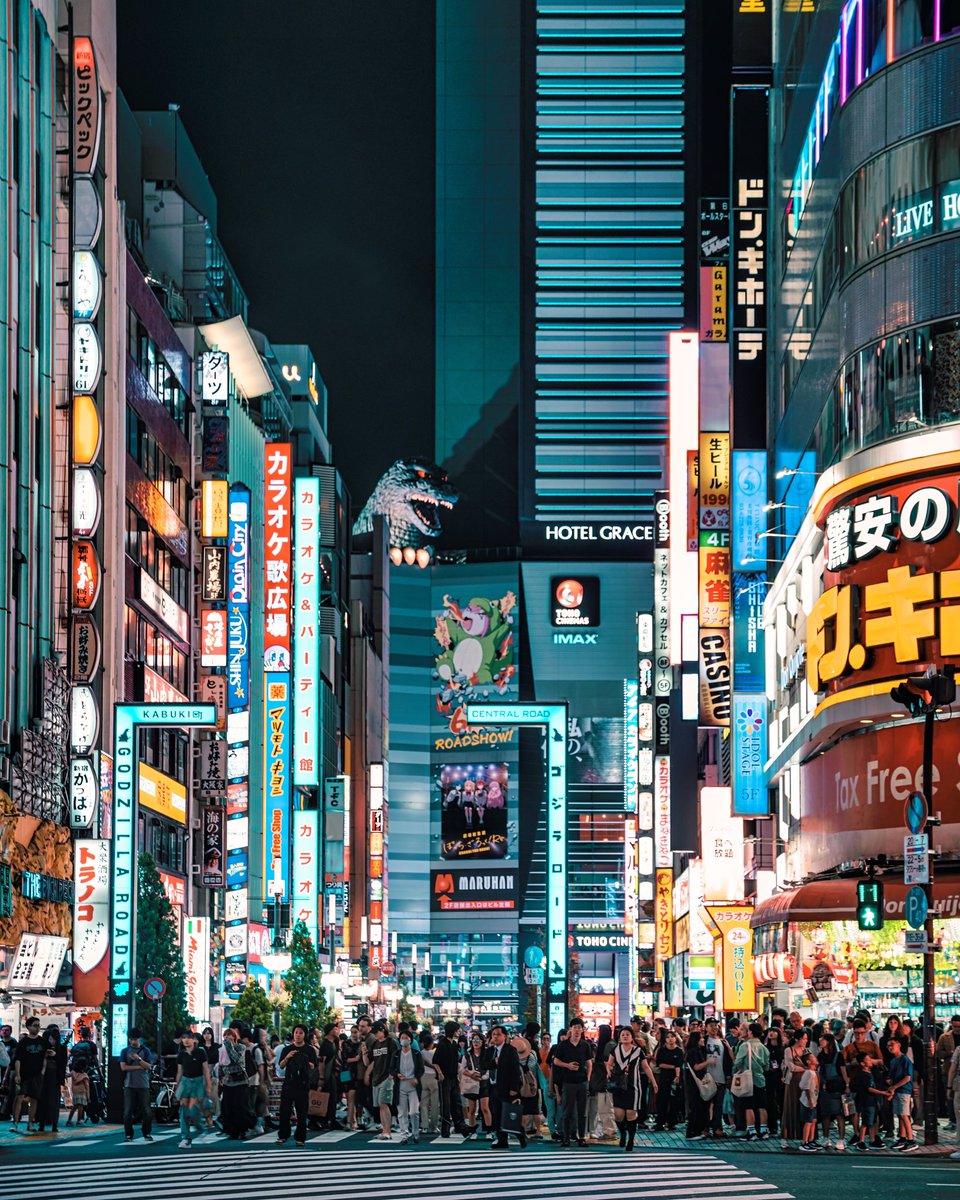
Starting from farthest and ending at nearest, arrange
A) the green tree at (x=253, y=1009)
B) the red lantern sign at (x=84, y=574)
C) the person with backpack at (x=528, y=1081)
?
1. the green tree at (x=253, y=1009)
2. the red lantern sign at (x=84, y=574)
3. the person with backpack at (x=528, y=1081)

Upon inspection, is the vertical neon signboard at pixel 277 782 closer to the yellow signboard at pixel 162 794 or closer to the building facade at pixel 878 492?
the yellow signboard at pixel 162 794

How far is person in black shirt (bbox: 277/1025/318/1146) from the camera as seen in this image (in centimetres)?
3011

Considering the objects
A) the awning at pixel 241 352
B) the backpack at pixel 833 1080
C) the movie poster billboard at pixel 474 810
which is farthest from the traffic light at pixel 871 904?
the movie poster billboard at pixel 474 810

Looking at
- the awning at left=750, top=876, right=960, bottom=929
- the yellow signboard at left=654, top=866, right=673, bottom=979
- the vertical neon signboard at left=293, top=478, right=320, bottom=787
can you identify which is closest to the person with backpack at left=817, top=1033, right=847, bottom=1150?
the awning at left=750, top=876, right=960, bottom=929

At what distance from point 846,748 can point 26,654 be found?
22.7 m

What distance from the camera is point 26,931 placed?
161 feet

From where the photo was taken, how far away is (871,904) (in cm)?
2830

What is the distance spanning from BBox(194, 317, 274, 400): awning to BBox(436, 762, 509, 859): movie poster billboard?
81787mm

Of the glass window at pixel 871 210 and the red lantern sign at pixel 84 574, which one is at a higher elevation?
the glass window at pixel 871 210

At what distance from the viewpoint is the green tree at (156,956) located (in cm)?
5275

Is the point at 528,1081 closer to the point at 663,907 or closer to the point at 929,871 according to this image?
the point at 929,871

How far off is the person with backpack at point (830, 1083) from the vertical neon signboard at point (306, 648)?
2406 inches

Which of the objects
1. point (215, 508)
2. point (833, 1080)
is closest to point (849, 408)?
point (833, 1080)

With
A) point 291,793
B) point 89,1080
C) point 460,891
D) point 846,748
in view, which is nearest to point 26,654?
point 89,1080
